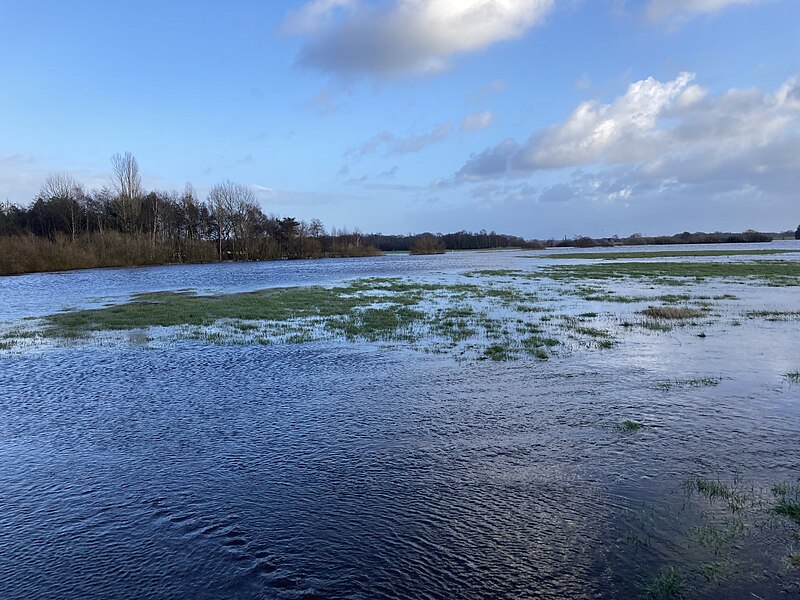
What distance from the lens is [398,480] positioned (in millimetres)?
7766

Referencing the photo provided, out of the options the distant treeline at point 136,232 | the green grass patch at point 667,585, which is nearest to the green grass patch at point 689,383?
the green grass patch at point 667,585

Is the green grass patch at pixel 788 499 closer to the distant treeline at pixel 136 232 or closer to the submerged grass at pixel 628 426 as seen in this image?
the submerged grass at pixel 628 426

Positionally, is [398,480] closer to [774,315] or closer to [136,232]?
[774,315]

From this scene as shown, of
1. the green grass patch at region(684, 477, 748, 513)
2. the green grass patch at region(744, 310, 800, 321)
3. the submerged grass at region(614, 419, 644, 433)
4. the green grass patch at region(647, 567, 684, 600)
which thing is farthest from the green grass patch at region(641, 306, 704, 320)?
the green grass patch at region(647, 567, 684, 600)

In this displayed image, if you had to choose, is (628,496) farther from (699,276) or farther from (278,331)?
(699,276)

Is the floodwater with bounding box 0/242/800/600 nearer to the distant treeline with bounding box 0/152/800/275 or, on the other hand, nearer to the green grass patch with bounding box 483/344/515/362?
the green grass patch with bounding box 483/344/515/362

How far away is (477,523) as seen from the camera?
21.4ft

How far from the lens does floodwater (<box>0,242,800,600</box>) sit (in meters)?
5.52

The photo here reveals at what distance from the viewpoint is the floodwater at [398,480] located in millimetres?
5523

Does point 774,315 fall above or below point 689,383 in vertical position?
above

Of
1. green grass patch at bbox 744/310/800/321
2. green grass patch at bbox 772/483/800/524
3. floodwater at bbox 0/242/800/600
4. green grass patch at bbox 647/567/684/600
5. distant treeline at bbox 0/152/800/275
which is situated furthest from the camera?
distant treeline at bbox 0/152/800/275

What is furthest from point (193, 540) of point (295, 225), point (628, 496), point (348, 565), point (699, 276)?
point (295, 225)

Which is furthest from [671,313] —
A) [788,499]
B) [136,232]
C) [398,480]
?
[136,232]

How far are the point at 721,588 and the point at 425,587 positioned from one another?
9.53 ft
